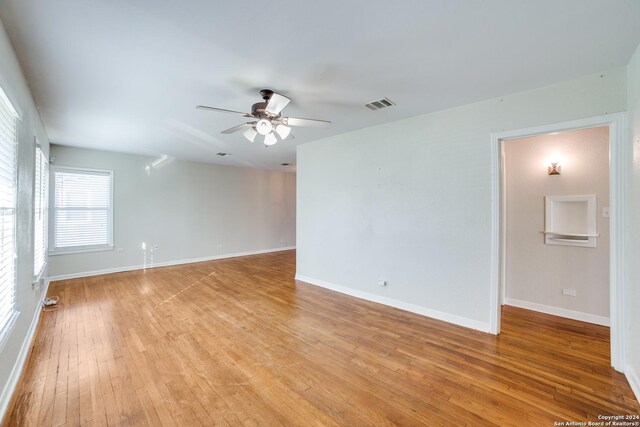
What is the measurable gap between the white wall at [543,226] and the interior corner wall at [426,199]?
1102 mm

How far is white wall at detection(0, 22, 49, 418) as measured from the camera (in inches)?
72.7

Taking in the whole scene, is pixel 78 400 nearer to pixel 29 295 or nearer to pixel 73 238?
pixel 29 295

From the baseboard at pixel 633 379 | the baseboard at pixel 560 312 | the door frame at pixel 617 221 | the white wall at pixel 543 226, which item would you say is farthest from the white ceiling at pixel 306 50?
the baseboard at pixel 560 312

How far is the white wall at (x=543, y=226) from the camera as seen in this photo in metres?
3.09

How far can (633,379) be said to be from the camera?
1963mm

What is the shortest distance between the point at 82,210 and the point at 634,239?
786 cm

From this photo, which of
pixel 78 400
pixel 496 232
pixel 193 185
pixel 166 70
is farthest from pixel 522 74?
pixel 193 185

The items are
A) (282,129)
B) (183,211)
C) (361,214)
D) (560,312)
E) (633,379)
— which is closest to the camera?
(633,379)

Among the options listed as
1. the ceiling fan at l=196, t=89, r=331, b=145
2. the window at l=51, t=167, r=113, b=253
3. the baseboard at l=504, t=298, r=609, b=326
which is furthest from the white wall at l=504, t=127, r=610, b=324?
the window at l=51, t=167, r=113, b=253

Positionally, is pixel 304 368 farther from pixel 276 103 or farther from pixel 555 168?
pixel 555 168

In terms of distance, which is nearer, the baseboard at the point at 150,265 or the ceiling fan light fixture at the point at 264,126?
the ceiling fan light fixture at the point at 264,126

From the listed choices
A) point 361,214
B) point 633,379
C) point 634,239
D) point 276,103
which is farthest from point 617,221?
point 276,103

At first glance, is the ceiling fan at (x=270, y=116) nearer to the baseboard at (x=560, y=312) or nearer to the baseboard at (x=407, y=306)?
the baseboard at (x=407, y=306)

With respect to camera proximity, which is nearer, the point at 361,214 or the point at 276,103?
the point at 276,103
